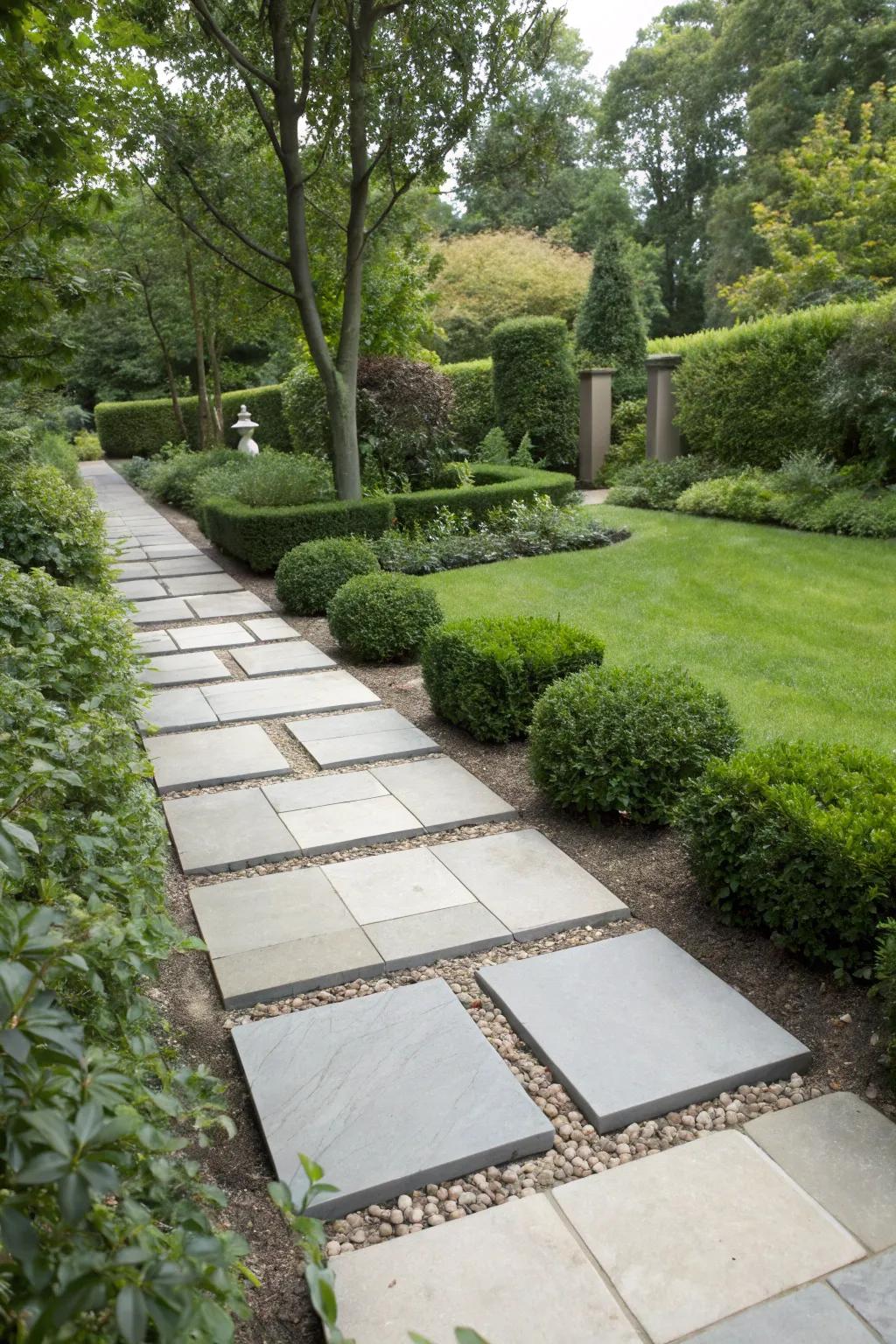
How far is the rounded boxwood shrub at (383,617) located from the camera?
5984 millimetres

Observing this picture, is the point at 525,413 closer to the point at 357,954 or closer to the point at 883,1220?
the point at 357,954

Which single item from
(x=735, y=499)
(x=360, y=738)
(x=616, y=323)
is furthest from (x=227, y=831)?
(x=616, y=323)

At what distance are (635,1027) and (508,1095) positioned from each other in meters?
0.44

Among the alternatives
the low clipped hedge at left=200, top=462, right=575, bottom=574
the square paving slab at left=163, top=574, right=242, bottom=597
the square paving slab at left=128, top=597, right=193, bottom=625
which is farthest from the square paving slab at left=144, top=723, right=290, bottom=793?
the low clipped hedge at left=200, top=462, right=575, bottom=574

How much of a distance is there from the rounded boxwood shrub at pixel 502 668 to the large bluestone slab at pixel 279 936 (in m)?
1.43

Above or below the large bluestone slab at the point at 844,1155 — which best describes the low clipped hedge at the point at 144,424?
above

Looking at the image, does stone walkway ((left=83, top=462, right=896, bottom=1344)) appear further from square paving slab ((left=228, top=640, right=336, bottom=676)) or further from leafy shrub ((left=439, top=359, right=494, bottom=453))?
leafy shrub ((left=439, top=359, right=494, bottom=453))

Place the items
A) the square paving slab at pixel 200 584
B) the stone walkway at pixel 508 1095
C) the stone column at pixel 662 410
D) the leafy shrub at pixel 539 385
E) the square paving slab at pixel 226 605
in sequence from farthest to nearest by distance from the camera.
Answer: the leafy shrub at pixel 539 385
the stone column at pixel 662 410
the square paving slab at pixel 200 584
the square paving slab at pixel 226 605
the stone walkway at pixel 508 1095

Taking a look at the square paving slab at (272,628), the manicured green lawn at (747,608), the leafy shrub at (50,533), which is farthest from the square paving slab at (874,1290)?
the leafy shrub at (50,533)

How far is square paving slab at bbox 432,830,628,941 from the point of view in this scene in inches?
120

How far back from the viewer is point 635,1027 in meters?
2.47

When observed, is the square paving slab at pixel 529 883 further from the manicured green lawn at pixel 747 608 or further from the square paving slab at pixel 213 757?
the manicured green lawn at pixel 747 608

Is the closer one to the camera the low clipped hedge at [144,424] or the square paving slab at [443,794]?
the square paving slab at [443,794]

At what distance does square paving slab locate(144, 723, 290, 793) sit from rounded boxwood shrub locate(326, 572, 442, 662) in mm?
1234
